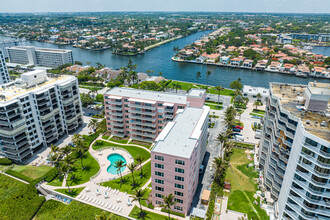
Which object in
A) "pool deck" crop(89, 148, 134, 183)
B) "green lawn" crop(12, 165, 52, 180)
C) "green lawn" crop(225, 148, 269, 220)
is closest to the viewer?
"green lawn" crop(225, 148, 269, 220)

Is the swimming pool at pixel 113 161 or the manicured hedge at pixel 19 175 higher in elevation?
the manicured hedge at pixel 19 175

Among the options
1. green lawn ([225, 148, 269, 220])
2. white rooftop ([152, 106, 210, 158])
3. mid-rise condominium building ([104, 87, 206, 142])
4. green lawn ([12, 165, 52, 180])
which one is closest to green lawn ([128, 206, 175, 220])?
white rooftop ([152, 106, 210, 158])

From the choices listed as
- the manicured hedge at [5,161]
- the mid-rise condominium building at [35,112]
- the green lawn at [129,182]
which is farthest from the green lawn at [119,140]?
the manicured hedge at [5,161]

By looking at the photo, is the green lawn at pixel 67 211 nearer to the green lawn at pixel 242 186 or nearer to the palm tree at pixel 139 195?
the palm tree at pixel 139 195

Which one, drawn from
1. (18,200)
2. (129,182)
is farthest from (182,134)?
(18,200)

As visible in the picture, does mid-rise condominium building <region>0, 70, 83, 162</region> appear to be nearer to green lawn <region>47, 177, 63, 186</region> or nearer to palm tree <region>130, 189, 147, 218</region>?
green lawn <region>47, 177, 63, 186</region>

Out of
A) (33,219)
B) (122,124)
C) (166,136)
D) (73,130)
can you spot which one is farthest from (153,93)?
(33,219)
